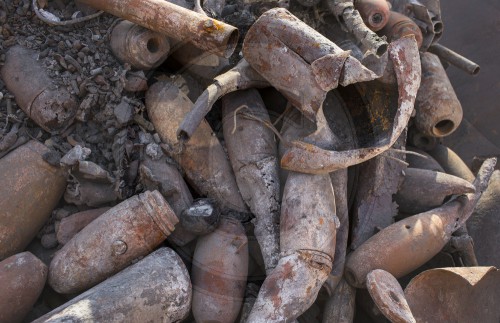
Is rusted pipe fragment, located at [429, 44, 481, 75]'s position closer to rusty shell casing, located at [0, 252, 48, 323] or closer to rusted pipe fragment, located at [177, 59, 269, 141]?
rusted pipe fragment, located at [177, 59, 269, 141]

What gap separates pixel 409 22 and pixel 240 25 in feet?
4.48

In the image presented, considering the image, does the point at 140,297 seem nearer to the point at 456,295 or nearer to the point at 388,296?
the point at 388,296

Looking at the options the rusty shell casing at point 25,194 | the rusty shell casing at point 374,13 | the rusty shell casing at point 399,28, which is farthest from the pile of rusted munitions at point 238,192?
the rusty shell casing at point 399,28

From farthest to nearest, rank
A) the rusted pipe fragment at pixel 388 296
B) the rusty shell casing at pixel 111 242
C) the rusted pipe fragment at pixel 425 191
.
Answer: the rusted pipe fragment at pixel 425 191
the rusty shell casing at pixel 111 242
the rusted pipe fragment at pixel 388 296

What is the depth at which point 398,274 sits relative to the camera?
2896 millimetres

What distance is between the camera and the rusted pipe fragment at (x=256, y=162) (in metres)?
2.73

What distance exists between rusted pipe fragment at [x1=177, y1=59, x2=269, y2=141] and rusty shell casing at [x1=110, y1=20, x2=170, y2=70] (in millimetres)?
469

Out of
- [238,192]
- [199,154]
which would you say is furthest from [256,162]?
[199,154]

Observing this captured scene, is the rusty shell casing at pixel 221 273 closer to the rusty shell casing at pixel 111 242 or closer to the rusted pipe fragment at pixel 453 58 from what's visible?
the rusty shell casing at pixel 111 242

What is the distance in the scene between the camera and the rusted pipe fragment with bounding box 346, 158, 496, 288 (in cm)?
279

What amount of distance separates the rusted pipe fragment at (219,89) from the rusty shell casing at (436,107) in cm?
143

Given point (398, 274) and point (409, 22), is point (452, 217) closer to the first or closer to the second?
point (398, 274)

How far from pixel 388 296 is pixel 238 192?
987 mm

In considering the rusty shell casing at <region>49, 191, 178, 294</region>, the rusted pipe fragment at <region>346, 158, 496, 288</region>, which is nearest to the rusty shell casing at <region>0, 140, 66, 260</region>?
the rusty shell casing at <region>49, 191, 178, 294</region>
